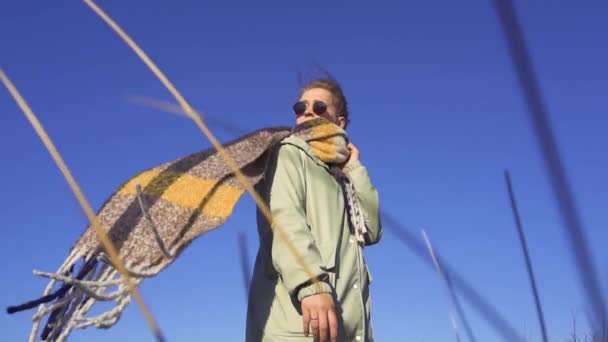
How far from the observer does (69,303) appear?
1.14 metres

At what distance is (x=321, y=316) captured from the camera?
1.35m

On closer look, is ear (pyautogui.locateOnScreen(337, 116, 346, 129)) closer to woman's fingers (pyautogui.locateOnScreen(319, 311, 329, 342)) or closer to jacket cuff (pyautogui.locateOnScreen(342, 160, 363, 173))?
jacket cuff (pyautogui.locateOnScreen(342, 160, 363, 173))

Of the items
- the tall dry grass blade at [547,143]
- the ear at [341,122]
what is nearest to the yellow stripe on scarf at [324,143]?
the ear at [341,122]

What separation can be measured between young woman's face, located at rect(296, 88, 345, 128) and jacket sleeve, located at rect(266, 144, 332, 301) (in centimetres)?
18

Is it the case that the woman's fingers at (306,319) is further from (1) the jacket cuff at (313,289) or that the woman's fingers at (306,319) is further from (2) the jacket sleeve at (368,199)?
(2) the jacket sleeve at (368,199)

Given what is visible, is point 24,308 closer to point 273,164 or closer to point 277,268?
point 277,268

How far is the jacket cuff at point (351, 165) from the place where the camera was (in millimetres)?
1776

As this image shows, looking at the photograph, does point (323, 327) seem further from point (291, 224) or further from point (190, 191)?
point (190, 191)

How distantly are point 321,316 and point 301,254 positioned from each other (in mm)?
155

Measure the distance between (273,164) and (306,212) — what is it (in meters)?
0.16

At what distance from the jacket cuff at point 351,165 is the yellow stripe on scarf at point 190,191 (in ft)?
1.31

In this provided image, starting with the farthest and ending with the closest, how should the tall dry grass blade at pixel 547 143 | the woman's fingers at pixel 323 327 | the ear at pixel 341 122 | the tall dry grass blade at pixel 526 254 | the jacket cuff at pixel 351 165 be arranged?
the ear at pixel 341 122 → the jacket cuff at pixel 351 165 → the woman's fingers at pixel 323 327 → the tall dry grass blade at pixel 526 254 → the tall dry grass blade at pixel 547 143

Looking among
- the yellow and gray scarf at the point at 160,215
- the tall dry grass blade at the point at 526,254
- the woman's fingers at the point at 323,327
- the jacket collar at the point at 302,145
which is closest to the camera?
the tall dry grass blade at the point at 526,254

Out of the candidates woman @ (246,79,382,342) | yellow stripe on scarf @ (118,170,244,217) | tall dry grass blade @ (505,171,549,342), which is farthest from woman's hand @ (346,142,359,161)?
tall dry grass blade @ (505,171,549,342)
